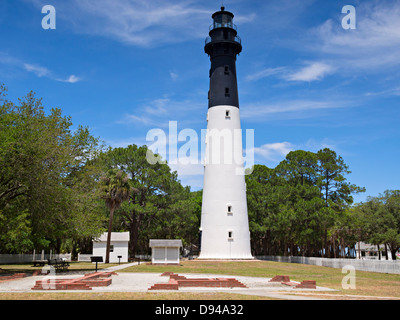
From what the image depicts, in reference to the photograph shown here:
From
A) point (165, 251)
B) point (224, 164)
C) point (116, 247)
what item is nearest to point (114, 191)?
point (165, 251)

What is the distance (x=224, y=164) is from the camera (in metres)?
43.2

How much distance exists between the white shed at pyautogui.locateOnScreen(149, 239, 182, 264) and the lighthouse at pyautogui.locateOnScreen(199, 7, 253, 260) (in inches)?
127

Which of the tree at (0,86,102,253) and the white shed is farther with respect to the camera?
the white shed

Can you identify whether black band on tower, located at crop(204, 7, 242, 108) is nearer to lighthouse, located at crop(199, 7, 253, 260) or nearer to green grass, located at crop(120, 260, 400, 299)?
lighthouse, located at crop(199, 7, 253, 260)

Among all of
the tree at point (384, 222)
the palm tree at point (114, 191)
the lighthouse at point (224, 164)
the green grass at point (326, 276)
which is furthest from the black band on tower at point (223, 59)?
the tree at point (384, 222)

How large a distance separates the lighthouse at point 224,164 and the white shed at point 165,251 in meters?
3.23

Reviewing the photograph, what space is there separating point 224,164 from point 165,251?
11.3 meters

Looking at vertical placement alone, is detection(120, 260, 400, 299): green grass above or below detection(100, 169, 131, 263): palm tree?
below

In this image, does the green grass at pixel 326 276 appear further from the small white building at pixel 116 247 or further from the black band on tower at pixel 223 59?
the black band on tower at pixel 223 59

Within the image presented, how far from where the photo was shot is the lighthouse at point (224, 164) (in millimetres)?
42062

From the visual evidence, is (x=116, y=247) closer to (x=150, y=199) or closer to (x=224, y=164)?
(x=150, y=199)

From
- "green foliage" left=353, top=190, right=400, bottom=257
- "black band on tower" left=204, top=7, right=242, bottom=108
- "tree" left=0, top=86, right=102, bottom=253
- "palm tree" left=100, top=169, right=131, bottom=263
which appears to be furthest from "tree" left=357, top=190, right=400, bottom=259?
"tree" left=0, top=86, right=102, bottom=253

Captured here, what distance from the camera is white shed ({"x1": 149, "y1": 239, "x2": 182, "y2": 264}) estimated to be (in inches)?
1613
